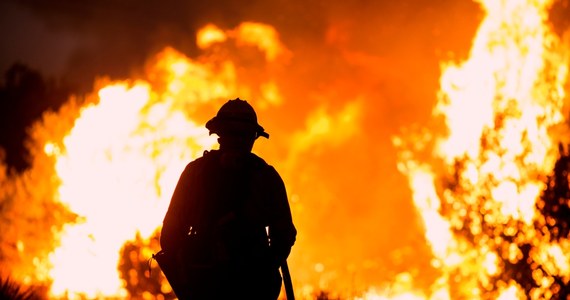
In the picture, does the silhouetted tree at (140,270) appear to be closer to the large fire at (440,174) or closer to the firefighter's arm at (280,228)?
the large fire at (440,174)

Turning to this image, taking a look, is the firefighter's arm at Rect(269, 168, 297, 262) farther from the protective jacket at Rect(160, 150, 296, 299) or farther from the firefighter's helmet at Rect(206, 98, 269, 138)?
the firefighter's helmet at Rect(206, 98, 269, 138)

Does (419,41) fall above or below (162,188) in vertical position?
above

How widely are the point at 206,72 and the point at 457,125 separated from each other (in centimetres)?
979

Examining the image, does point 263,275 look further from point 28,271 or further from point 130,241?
point 28,271

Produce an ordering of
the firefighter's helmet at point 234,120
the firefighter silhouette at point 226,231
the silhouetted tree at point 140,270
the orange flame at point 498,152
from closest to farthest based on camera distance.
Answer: the firefighter silhouette at point 226,231, the firefighter's helmet at point 234,120, the orange flame at point 498,152, the silhouetted tree at point 140,270

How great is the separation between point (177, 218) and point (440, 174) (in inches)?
690

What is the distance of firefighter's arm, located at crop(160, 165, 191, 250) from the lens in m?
4.53

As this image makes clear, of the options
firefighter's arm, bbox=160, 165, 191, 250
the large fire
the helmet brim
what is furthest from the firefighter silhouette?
the large fire

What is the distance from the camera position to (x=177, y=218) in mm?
4543

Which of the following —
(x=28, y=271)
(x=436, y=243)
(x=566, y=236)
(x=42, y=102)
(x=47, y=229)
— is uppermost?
(x=42, y=102)

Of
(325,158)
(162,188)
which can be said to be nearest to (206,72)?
(162,188)

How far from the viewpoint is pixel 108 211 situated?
22.3 m

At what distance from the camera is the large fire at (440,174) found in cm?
1902

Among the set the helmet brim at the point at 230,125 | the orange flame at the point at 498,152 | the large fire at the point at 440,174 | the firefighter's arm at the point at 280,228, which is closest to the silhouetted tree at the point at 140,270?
the large fire at the point at 440,174
